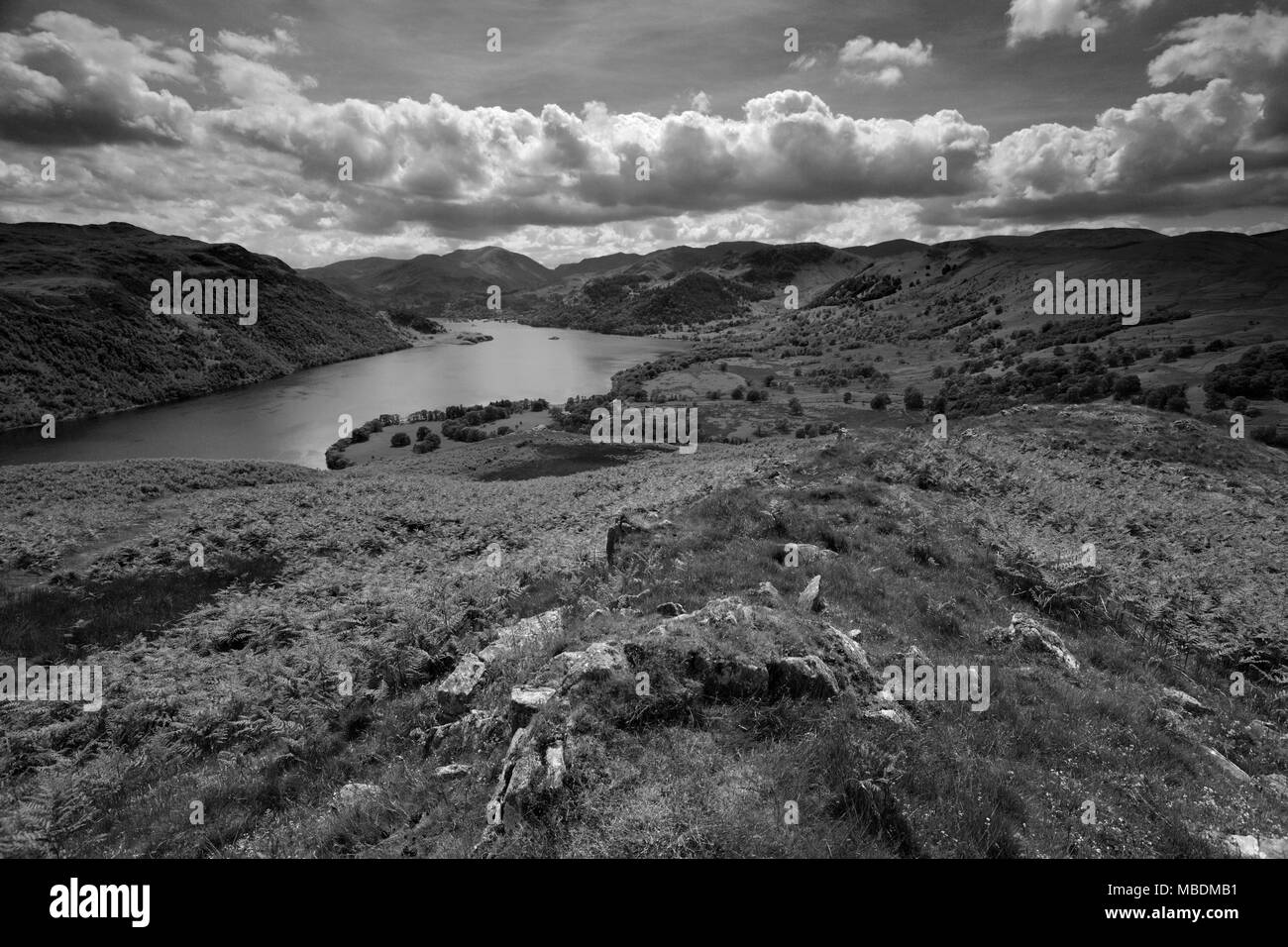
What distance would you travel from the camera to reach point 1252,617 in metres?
14.9

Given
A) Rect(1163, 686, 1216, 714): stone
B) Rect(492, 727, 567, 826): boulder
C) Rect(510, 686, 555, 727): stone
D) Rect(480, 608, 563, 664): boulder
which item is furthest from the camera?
Rect(480, 608, 563, 664): boulder

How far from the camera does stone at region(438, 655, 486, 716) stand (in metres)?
10.2

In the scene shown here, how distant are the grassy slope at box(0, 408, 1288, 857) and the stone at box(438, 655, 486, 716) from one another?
0.43 m

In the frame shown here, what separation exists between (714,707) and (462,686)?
5.03 m

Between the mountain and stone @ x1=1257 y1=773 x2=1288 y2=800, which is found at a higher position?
the mountain

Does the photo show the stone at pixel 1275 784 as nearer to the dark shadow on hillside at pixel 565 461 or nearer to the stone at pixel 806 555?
the stone at pixel 806 555

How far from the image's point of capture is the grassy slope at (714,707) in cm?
659

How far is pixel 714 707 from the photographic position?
807cm

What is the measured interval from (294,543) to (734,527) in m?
20.5

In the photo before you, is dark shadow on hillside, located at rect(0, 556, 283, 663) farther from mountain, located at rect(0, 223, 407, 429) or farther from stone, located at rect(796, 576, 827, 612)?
mountain, located at rect(0, 223, 407, 429)

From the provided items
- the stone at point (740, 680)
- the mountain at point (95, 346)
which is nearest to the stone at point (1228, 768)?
the stone at point (740, 680)

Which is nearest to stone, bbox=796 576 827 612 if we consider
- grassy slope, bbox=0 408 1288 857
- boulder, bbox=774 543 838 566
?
grassy slope, bbox=0 408 1288 857

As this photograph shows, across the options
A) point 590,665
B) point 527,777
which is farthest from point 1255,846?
point 527,777

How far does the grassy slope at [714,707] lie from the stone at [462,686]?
426 mm
